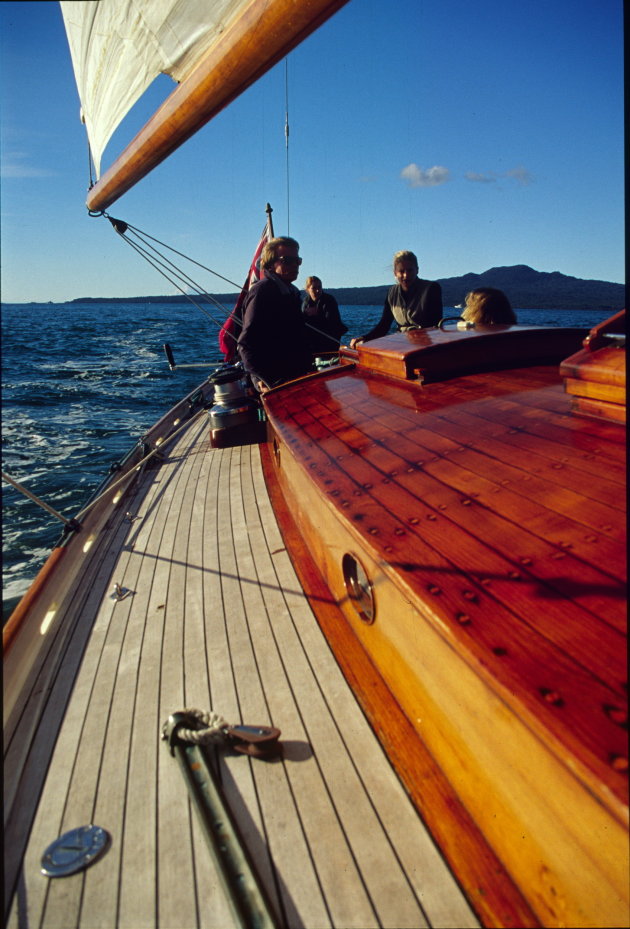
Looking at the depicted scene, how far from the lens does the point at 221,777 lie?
5.67 feet

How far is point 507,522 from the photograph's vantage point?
1.45 m

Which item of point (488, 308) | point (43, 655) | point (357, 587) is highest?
point (488, 308)

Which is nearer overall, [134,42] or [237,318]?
[134,42]

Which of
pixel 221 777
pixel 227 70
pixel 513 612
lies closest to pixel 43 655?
pixel 221 777

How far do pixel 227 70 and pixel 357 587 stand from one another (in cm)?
197

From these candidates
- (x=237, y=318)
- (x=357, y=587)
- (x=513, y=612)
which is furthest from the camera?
(x=237, y=318)

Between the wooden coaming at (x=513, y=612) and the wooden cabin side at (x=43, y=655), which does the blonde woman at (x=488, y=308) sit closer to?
the wooden coaming at (x=513, y=612)

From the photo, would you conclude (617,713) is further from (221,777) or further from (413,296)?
(413,296)

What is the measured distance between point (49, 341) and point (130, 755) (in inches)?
1290

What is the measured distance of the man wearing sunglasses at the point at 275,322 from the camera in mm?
4020

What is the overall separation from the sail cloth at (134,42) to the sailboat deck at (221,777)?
2.39 metres

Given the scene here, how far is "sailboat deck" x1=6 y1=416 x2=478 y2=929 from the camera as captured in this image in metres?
1.39

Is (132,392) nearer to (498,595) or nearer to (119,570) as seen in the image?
(119,570)

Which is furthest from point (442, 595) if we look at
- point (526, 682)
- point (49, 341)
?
point (49, 341)
